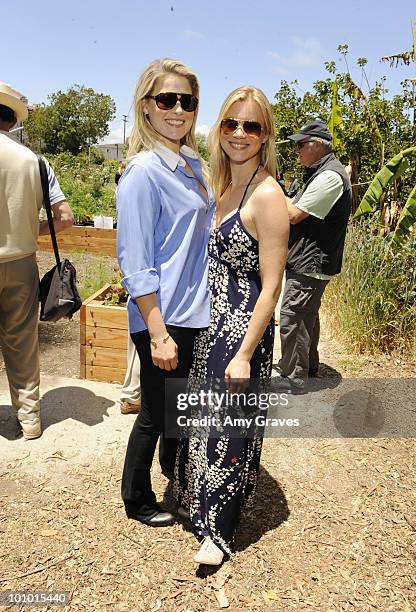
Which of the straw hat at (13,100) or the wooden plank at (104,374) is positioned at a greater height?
the straw hat at (13,100)

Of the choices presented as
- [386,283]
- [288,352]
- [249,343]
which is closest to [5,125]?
[249,343]

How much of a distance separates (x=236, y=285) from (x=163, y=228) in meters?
0.40

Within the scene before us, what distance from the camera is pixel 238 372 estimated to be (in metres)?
2.28

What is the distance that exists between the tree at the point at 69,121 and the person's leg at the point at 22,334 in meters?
41.7

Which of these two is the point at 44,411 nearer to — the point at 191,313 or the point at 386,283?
the point at 191,313

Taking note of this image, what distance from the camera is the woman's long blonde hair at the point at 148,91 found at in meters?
2.24

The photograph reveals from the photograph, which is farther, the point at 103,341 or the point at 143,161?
the point at 103,341

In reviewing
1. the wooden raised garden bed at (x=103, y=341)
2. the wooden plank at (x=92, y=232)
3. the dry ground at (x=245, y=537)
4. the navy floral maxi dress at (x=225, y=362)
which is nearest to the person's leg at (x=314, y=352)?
the dry ground at (x=245, y=537)

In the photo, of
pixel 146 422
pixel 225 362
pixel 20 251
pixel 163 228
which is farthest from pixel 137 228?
pixel 20 251

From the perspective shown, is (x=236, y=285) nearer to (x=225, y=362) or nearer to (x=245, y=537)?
(x=225, y=362)

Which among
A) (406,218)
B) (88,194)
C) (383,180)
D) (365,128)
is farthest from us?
(88,194)

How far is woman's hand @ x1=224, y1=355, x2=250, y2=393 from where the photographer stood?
7.48 ft

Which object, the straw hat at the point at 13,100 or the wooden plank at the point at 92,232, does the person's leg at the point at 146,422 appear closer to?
the straw hat at the point at 13,100

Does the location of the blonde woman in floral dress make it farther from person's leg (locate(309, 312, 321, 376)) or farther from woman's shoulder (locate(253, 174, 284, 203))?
person's leg (locate(309, 312, 321, 376))
